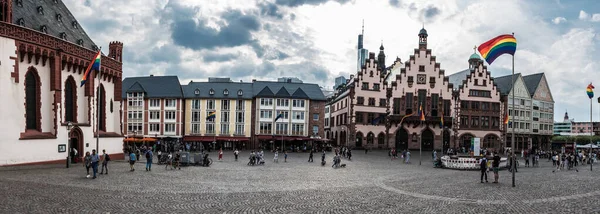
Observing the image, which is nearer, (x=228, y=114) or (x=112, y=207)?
(x=112, y=207)

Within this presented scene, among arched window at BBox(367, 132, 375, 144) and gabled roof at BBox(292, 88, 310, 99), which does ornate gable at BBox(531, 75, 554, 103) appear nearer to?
arched window at BBox(367, 132, 375, 144)

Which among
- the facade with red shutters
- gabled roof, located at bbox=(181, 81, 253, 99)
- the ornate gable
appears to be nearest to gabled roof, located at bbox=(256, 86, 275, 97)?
gabled roof, located at bbox=(181, 81, 253, 99)

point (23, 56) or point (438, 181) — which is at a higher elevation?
point (23, 56)

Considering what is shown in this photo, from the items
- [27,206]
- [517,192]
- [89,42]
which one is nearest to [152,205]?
[27,206]

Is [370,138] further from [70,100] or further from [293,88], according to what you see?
[70,100]

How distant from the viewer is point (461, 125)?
77.9 metres

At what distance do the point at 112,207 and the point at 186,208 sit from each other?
269 cm

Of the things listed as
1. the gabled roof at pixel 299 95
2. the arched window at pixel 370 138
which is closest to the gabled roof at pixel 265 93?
the gabled roof at pixel 299 95

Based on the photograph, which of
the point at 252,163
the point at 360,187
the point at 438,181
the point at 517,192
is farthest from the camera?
the point at 252,163

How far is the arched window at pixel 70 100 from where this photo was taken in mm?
38956

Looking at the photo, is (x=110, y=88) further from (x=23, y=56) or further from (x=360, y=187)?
(x=360, y=187)

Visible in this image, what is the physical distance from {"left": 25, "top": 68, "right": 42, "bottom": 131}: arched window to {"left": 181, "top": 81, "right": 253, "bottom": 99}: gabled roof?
41.7m

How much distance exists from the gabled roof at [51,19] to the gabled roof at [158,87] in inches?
1234

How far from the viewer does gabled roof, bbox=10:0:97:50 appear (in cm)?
3506
